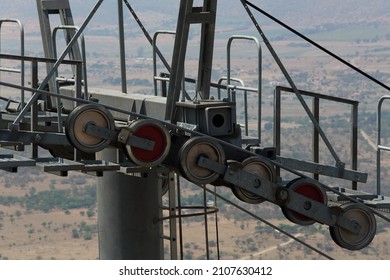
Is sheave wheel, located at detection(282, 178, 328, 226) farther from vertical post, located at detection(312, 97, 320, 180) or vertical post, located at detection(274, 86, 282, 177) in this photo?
vertical post, located at detection(312, 97, 320, 180)

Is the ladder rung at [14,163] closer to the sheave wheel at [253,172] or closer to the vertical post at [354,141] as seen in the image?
the sheave wheel at [253,172]

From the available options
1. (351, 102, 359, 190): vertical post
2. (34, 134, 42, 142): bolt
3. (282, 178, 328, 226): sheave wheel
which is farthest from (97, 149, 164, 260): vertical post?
(34, 134, 42, 142): bolt

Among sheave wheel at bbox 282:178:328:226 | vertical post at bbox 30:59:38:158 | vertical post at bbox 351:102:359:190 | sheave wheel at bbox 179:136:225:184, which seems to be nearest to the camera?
sheave wheel at bbox 179:136:225:184

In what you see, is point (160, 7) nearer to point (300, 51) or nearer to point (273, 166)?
point (300, 51)

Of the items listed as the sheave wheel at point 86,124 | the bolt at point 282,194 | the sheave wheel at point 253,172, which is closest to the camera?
the sheave wheel at point 86,124

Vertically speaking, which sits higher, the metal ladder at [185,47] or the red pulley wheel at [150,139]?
the metal ladder at [185,47]

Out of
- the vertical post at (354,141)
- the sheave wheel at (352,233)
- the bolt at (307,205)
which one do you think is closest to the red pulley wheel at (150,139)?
the bolt at (307,205)
